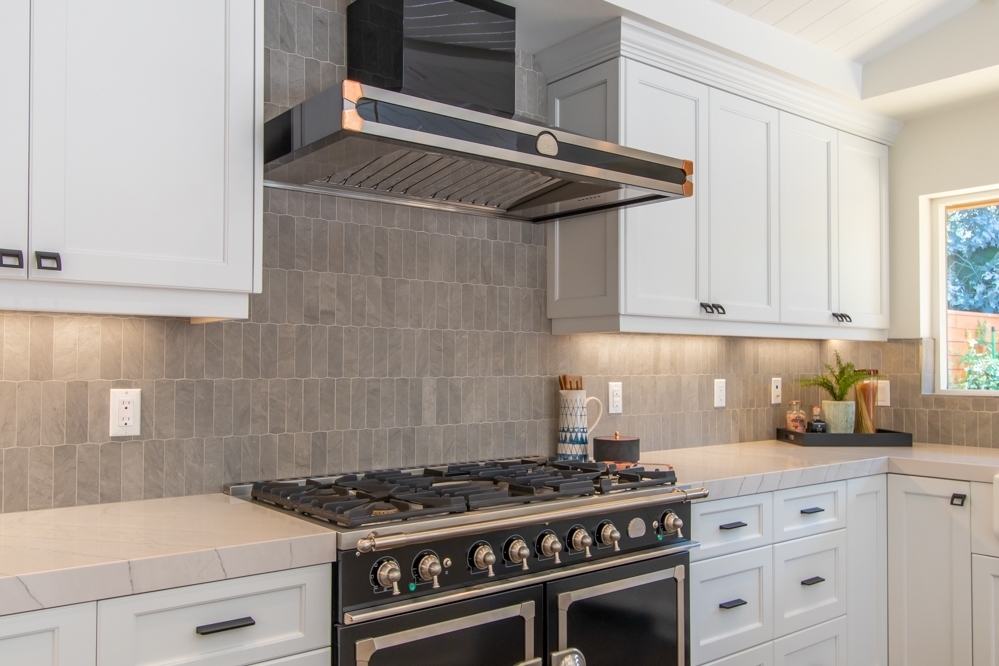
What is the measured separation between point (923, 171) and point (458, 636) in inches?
123

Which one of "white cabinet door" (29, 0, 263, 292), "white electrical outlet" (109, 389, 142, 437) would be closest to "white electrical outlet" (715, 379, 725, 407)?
"white cabinet door" (29, 0, 263, 292)

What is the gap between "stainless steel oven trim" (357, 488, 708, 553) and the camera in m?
1.63

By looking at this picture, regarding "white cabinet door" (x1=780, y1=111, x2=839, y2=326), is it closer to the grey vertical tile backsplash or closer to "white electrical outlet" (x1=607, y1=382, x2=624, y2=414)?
the grey vertical tile backsplash

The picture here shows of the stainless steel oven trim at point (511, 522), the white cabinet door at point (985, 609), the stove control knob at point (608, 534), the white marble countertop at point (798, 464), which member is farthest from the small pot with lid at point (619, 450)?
the white cabinet door at point (985, 609)

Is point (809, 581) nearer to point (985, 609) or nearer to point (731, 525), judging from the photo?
point (731, 525)

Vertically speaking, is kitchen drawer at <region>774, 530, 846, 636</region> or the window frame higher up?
the window frame

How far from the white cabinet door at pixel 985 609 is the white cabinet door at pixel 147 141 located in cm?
262

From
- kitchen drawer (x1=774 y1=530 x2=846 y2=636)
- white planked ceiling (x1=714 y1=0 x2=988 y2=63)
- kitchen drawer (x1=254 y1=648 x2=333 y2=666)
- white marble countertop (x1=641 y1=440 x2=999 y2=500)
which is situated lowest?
kitchen drawer (x1=774 y1=530 x2=846 y2=636)

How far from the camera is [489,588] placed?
180cm

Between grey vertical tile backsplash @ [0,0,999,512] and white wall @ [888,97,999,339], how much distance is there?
1249 mm

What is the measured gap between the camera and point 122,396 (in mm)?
1994

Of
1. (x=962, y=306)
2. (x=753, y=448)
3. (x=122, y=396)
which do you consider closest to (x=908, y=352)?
(x=962, y=306)

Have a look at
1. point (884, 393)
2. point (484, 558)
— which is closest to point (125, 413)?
point (484, 558)

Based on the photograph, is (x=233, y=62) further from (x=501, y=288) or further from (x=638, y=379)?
(x=638, y=379)
